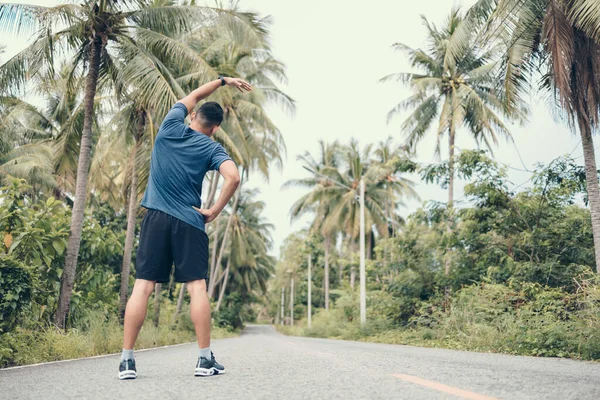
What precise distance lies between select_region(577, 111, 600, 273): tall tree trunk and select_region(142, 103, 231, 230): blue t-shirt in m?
10.5

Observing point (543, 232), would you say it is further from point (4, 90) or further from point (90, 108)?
point (4, 90)

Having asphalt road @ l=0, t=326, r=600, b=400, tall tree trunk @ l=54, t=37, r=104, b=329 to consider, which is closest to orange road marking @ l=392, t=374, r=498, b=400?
asphalt road @ l=0, t=326, r=600, b=400

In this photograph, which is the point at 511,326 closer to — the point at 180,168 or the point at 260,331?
the point at 180,168

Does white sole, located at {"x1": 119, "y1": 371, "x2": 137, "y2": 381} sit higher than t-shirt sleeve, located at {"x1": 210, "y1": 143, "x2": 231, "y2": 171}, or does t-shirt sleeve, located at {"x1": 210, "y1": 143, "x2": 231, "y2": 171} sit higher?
t-shirt sleeve, located at {"x1": 210, "y1": 143, "x2": 231, "y2": 171}

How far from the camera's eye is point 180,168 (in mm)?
4078

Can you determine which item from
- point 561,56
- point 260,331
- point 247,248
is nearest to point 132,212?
point 561,56

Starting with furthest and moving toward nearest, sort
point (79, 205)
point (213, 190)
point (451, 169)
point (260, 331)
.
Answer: point (260, 331) → point (213, 190) → point (451, 169) → point (79, 205)

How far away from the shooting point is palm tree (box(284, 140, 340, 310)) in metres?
33.5

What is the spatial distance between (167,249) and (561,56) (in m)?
10.5

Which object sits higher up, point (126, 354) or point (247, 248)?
point (247, 248)

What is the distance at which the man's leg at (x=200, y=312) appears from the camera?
386 centimetres

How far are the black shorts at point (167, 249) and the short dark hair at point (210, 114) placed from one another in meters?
0.85

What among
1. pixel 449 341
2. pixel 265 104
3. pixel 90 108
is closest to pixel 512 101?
pixel 449 341

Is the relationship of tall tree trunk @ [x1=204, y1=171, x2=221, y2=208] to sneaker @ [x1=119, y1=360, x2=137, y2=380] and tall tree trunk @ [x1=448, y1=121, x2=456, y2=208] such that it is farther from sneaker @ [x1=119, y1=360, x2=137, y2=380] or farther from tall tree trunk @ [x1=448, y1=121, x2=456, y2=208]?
sneaker @ [x1=119, y1=360, x2=137, y2=380]
